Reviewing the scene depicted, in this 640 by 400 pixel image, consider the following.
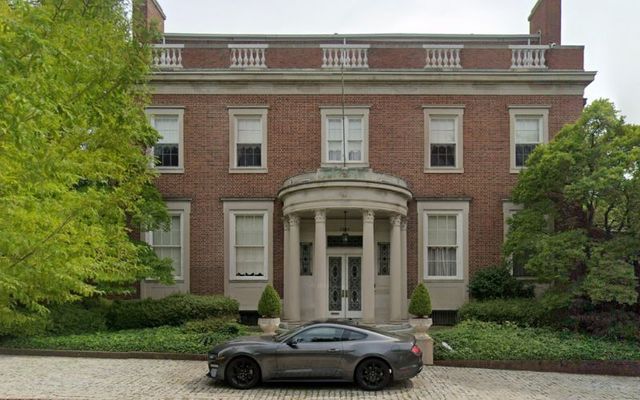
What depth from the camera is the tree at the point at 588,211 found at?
15359 millimetres

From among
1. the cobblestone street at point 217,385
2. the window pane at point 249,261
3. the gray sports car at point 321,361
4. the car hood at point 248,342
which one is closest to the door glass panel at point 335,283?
the window pane at point 249,261

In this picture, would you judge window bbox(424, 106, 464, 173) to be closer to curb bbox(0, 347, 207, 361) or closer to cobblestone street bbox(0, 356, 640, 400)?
cobblestone street bbox(0, 356, 640, 400)

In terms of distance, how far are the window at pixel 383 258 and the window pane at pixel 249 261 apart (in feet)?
13.9

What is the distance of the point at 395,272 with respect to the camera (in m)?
19.3

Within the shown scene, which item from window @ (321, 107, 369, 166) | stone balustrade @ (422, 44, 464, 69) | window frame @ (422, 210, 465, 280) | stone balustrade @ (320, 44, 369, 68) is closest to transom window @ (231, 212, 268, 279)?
window @ (321, 107, 369, 166)

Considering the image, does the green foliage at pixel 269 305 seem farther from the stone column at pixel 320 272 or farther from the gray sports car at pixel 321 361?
the gray sports car at pixel 321 361

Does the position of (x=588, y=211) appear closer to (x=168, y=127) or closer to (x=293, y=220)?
(x=293, y=220)

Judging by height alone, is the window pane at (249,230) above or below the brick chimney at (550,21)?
below

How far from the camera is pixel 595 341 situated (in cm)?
1498

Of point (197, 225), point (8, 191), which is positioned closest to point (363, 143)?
point (197, 225)

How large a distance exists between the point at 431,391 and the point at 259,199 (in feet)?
38.1

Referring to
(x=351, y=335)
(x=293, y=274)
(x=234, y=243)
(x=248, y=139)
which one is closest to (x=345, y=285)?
(x=293, y=274)

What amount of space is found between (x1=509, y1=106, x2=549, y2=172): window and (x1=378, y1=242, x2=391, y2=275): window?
17.9 feet

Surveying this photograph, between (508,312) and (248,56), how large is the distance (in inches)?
509
